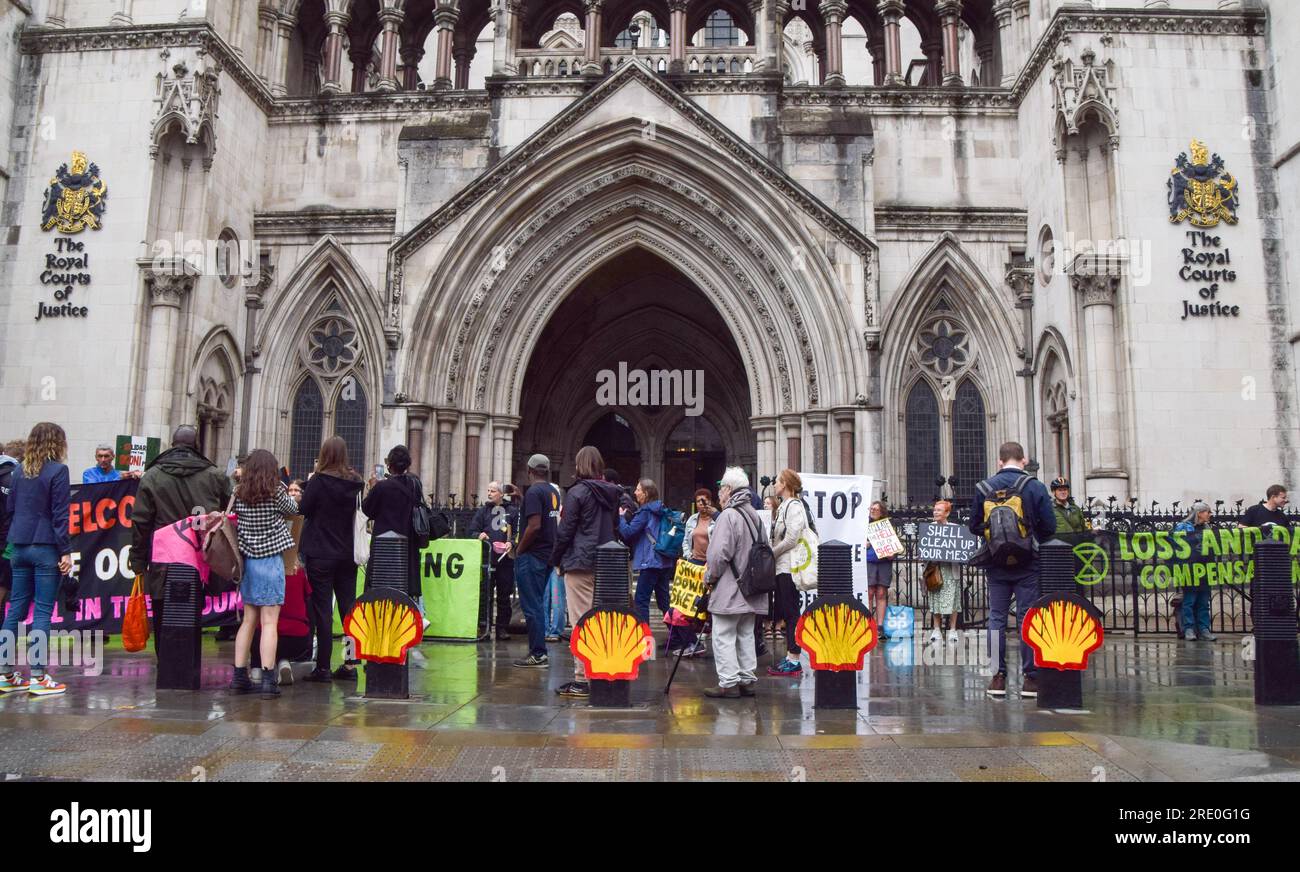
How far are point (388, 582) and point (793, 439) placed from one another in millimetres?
13276

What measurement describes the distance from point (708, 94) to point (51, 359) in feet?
47.9

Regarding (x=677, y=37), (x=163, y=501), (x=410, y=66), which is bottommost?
(x=163, y=501)

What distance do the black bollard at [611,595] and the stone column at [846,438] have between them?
1198cm

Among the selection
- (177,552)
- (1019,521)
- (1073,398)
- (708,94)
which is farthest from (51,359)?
(1073,398)

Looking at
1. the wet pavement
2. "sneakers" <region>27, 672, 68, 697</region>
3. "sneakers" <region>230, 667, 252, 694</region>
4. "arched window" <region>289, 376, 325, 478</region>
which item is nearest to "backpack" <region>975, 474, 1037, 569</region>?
the wet pavement

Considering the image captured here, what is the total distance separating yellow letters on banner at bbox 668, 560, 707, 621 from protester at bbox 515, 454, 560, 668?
4.46 feet

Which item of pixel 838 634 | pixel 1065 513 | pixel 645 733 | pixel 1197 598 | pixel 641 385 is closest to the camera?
pixel 645 733

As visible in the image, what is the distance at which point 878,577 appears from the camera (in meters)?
12.7

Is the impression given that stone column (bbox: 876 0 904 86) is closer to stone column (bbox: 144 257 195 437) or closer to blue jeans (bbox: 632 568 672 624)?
blue jeans (bbox: 632 568 672 624)

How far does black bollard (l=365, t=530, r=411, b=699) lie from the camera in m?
7.91

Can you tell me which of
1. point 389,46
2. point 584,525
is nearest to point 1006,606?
point 584,525

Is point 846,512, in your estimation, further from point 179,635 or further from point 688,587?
point 179,635

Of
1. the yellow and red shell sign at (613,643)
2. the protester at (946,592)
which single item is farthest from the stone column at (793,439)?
the yellow and red shell sign at (613,643)

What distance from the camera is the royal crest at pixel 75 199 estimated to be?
18812 millimetres
